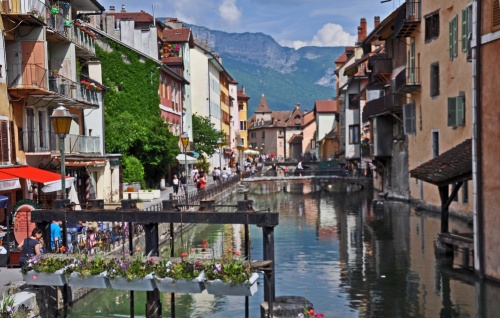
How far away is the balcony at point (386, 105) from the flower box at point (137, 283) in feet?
117

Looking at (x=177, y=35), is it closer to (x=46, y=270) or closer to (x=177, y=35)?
(x=177, y=35)

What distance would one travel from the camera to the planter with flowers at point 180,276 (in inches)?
478

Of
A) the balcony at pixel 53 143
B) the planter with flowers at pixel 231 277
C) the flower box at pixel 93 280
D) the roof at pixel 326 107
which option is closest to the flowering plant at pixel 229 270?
the planter with flowers at pixel 231 277

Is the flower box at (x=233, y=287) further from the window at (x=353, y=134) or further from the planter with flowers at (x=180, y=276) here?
the window at (x=353, y=134)

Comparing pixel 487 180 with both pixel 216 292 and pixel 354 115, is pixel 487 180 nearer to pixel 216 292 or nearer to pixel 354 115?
pixel 216 292

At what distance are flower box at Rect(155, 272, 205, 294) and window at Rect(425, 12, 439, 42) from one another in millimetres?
29019

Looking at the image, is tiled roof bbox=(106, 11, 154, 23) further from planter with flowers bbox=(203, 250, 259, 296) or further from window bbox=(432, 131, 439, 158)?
planter with flowers bbox=(203, 250, 259, 296)

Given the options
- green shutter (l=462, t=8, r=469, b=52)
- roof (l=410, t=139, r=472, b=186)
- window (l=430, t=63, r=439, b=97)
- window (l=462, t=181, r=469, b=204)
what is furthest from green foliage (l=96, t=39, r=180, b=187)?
roof (l=410, t=139, r=472, b=186)

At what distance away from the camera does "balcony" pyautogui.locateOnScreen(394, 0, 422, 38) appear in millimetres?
40656

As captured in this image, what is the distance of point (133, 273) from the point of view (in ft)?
41.3

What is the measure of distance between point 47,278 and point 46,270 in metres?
0.16

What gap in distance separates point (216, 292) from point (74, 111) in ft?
79.2

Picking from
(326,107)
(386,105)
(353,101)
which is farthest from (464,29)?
(326,107)

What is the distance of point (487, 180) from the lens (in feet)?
57.0
